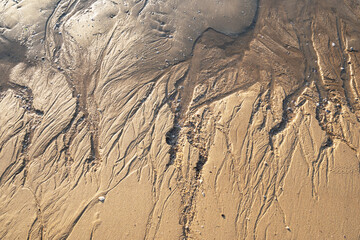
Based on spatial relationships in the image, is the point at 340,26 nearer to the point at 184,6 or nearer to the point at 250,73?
the point at 250,73

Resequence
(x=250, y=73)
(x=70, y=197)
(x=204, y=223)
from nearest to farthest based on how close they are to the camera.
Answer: (x=204, y=223) → (x=70, y=197) → (x=250, y=73)

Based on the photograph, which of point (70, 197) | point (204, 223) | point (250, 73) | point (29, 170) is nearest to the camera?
point (204, 223)

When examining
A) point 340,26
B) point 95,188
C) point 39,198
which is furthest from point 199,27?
point 39,198

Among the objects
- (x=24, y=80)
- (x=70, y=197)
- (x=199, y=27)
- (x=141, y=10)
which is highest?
(x=141, y=10)

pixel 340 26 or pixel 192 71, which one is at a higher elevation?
pixel 340 26

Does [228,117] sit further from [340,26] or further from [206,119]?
[340,26]

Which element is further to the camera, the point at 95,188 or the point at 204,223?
the point at 95,188

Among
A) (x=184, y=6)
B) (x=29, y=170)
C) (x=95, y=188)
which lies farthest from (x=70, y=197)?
(x=184, y=6)
